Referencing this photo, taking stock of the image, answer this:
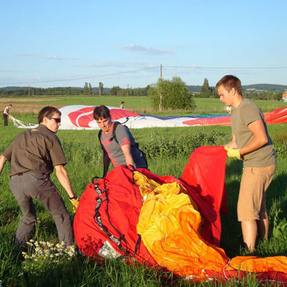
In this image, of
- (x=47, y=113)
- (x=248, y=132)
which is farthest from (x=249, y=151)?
(x=47, y=113)

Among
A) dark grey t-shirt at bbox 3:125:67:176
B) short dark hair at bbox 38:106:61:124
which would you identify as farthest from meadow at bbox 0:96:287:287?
short dark hair at bbox 38:106:61:124

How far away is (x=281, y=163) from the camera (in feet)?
41.2

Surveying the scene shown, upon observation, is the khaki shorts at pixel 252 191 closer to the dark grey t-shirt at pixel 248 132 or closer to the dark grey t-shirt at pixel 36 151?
the dark grey t-shirt at pixel 248 132

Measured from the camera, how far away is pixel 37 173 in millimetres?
5562

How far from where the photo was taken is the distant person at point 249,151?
552 cm

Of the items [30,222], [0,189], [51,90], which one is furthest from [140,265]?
[51,90]

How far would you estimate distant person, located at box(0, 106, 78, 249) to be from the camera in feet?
18.2

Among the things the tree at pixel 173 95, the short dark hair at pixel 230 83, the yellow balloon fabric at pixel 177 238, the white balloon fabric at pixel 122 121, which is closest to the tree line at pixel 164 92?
the tree at pixel 173 95

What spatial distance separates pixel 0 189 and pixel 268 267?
18.5 ft

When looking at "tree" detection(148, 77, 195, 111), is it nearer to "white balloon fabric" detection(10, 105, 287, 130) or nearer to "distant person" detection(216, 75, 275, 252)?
"white balloon fabric" detection(10, 105, 287, 130)

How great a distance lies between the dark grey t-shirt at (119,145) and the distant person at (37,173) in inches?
50.3

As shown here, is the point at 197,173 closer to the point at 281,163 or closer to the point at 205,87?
the point at 281,163

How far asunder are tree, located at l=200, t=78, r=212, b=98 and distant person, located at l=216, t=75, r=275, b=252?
10278 cm

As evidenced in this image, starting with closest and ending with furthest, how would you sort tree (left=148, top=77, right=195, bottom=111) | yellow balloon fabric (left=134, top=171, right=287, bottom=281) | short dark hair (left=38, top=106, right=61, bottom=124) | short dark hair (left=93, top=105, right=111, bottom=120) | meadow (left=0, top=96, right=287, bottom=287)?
meadow (left=0, top=96, right=287, bottom=287) < yellow balloon fabric (left=134, top=171, right=287, bottom=281) < short dark hair (left=38, top=106, right=61, bottom=124) < short dark hair (left=93, top=105, right=111, bottom=120) < tree (left=148, top=77, right=195, bottom=111)
